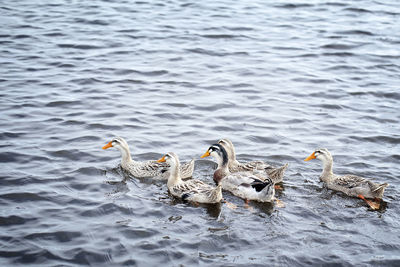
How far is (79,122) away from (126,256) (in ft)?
22.8

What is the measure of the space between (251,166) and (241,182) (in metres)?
0.98

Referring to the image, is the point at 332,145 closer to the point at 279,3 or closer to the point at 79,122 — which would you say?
the point at 79,122

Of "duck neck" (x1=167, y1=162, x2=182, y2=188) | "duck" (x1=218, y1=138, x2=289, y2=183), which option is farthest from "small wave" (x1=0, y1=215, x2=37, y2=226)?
"duck" (x1=218, y1=138, x2=289, y2=183)

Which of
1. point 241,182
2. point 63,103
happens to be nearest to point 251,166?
point 241,182

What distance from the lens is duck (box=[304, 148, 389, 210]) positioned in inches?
447

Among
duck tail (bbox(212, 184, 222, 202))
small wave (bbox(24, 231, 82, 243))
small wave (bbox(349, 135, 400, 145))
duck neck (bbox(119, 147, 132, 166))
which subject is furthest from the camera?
small wave (bbox(349, 135, 400, 145))

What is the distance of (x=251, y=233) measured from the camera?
392 inches

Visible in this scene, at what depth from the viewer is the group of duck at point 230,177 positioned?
11.3 m

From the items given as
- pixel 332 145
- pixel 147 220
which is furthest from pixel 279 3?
pixel 147 220

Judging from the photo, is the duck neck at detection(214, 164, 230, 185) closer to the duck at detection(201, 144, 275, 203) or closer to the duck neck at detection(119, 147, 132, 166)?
the duck at detection(201, 144, 275, 203)

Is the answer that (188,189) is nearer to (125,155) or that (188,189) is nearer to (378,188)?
(125,155)

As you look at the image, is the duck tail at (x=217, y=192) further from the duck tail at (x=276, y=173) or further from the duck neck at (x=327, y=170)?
the duck neck at (x=327, y=170)

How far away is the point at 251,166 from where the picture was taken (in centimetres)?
1265

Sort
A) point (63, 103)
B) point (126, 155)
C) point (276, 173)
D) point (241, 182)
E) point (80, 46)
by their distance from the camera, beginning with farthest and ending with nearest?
point (80, 46) → point (63, 103) → point (126, 155) → point (276, 173) → point (241, 182)
